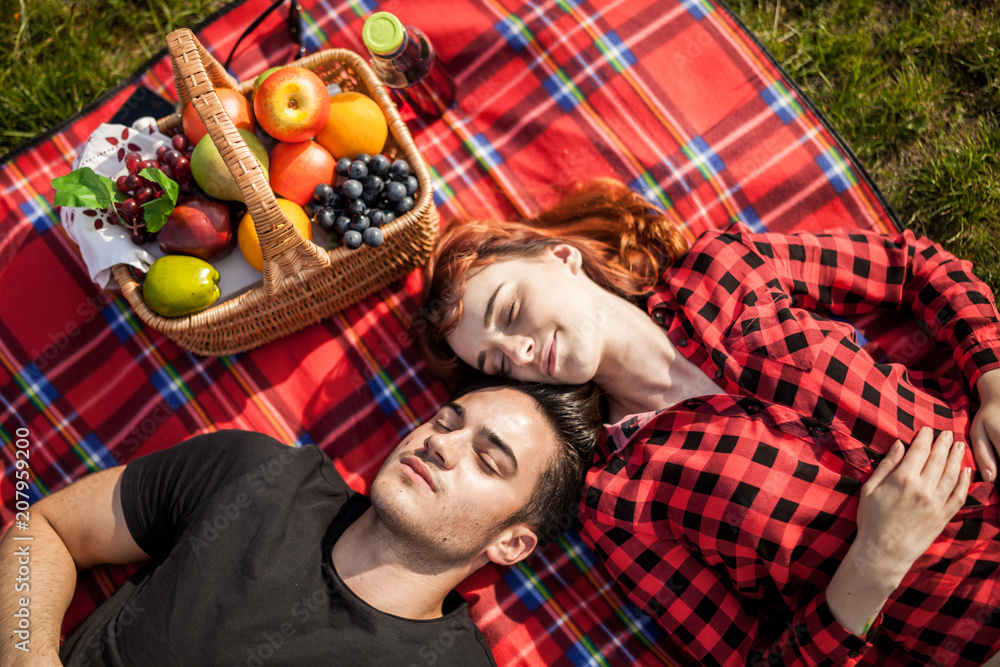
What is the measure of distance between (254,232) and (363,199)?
0.48 meters

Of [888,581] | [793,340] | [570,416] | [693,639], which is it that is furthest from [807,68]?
[693,639]

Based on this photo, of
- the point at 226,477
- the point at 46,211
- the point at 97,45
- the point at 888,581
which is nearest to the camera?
the point at 888,581

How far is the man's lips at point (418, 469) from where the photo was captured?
2.38 m

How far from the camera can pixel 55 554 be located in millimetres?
2422

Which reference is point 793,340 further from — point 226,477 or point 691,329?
point 226,477

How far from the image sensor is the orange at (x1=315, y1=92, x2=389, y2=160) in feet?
8.82

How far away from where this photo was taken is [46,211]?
3143 mm

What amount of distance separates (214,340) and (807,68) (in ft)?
11.9

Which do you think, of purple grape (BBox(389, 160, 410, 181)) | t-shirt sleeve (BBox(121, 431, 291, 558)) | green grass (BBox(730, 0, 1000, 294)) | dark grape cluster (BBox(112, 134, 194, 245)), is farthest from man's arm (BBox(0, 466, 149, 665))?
green grass (BBox(730, 0, 1000, 294))

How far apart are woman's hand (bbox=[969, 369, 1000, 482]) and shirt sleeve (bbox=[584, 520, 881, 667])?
90cm

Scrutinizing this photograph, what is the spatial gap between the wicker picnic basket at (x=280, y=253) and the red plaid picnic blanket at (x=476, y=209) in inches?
8.5

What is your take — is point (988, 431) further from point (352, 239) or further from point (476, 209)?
point (352, 239)

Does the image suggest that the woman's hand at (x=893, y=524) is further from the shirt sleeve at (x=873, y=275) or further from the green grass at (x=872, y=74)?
the green grass at (x=872, y=74)

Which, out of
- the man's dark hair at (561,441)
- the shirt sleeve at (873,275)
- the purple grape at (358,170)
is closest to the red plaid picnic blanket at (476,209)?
the shirt sleeve at (873,275)
